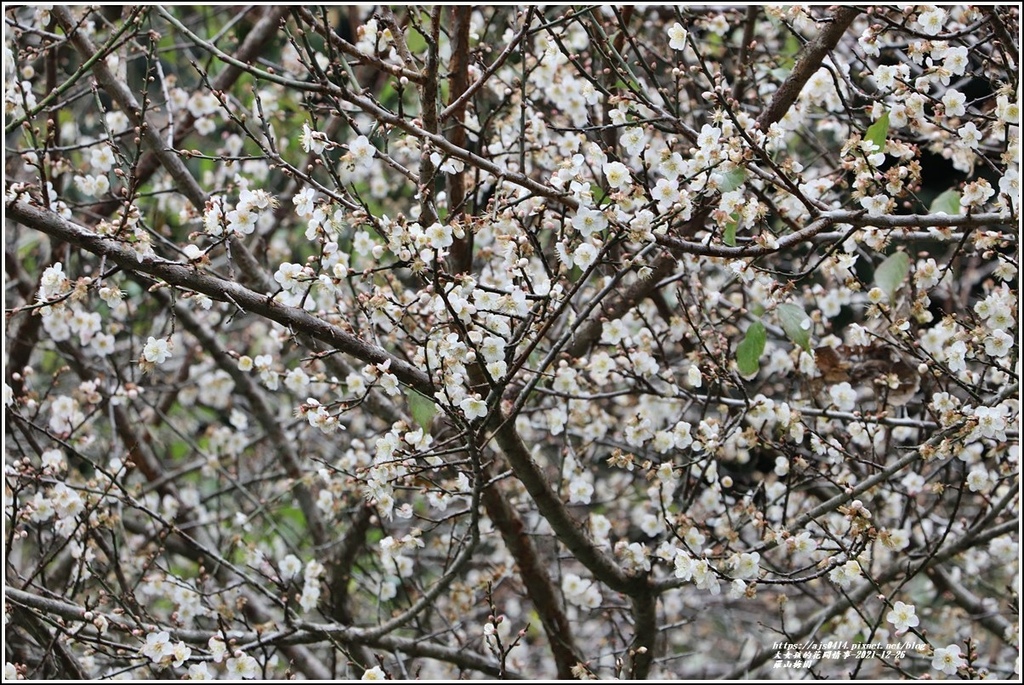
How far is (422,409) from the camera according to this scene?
1845 mm

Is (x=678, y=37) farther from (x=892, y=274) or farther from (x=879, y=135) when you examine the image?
(x=892, y=274)

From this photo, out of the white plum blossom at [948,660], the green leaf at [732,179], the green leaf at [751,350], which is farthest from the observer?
the green leaf at [751,350]

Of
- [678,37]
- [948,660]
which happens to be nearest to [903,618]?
[948,660]

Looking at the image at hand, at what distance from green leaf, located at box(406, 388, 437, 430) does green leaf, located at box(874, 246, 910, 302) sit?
0.98m

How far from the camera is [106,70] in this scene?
7.46 ft

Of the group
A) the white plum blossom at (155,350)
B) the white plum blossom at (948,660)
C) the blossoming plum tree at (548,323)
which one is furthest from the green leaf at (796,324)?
the white plum blossom at (155,350)

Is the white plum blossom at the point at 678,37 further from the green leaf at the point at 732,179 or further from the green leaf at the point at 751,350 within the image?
the green leaf at the point at 751,350

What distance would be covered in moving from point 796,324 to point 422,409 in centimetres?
77

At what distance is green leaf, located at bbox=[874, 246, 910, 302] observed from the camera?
2.09m

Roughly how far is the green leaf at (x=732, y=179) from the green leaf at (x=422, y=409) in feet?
2.14

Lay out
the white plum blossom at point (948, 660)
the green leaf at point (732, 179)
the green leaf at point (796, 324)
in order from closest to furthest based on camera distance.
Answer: the green leaf at point (732, 179), the white plum blossom at point (948, 660), the green leaf at point (796, 324)

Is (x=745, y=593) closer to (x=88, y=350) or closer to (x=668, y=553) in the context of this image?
(x=668, y=553)

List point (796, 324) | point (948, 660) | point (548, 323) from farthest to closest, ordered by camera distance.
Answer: point (796, 324)
point (948, 660)
point (548, 323)

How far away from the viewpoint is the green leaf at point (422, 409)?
183 centimetres
